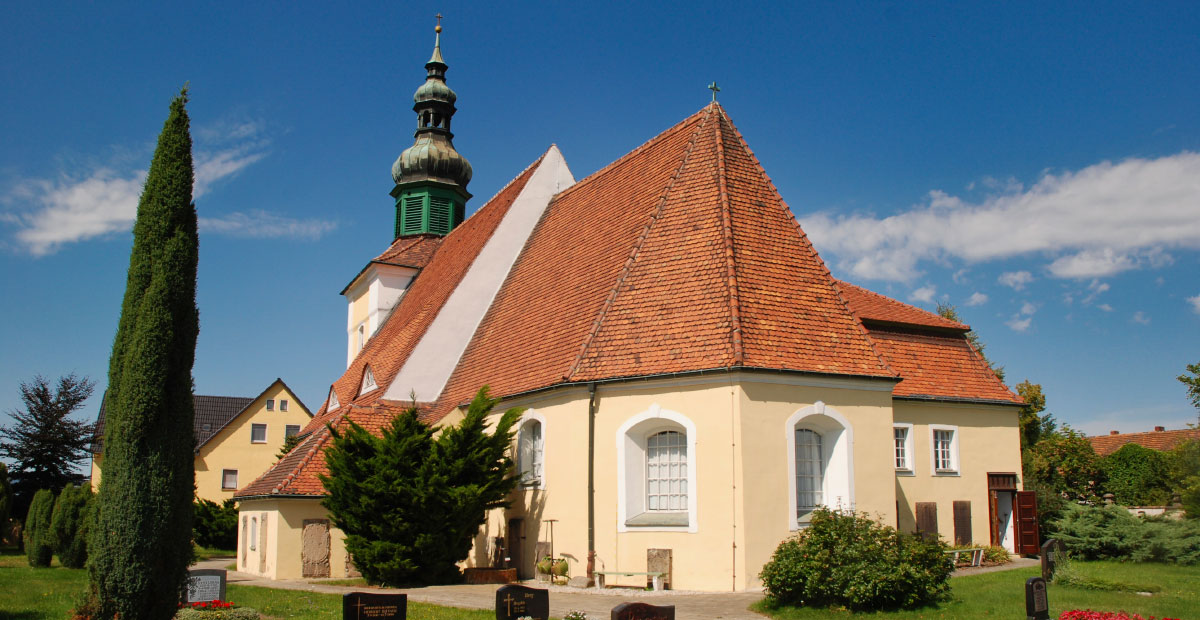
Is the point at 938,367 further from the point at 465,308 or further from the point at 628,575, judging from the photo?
the point at 465,308

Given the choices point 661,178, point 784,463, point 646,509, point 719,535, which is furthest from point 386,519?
point 661,178

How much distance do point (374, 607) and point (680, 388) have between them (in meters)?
7.08

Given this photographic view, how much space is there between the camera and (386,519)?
1653 cm

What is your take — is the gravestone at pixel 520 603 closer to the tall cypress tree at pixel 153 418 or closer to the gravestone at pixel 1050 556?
the tall cypress tree at pixel 153 418

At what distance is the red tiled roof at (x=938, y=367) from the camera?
2125 centimetres

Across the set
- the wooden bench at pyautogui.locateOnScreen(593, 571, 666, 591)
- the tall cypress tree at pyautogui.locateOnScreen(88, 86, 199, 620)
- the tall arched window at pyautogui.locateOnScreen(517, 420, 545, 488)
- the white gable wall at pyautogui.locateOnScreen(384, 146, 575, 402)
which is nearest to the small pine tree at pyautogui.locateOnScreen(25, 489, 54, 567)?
the white gable wall at pyautogui.locateOnScreen(384, 146, 575, 402)

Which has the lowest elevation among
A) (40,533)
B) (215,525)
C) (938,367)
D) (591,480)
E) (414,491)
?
(215,525)

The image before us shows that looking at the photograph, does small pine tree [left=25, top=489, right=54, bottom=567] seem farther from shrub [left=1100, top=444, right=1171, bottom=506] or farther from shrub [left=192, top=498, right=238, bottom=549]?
shrub [left=1100, top=444, right=1171, bottom=506]

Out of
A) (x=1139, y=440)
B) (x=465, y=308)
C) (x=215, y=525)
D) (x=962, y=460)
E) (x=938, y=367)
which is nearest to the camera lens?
(x=962, y=460)

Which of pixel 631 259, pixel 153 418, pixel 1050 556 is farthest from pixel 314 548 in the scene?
pixel 1050 556

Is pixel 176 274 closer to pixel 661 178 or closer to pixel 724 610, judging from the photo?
pixel 724 610

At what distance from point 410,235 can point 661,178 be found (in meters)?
17.1

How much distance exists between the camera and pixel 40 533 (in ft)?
75.2

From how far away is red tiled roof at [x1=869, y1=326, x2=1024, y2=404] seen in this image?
21.2 metres
